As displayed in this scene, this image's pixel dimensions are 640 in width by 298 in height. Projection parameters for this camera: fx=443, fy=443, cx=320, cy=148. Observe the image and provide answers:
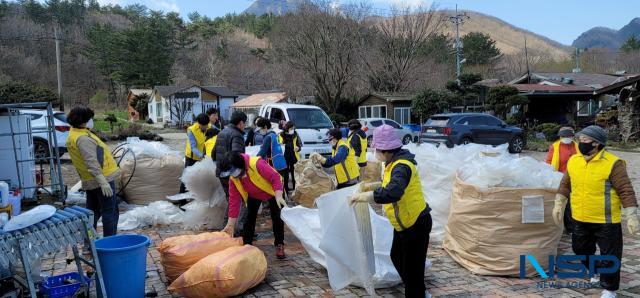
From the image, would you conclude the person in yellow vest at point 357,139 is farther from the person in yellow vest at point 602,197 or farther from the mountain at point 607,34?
the mountain at point 607,34

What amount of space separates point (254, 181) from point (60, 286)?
1.74m

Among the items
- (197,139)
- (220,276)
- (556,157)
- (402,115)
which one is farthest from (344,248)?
(402,115)

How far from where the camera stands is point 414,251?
3.18 m

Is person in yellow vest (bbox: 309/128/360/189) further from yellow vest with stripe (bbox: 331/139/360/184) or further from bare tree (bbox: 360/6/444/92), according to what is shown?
bare tree (bbox: 360/6/444/92)

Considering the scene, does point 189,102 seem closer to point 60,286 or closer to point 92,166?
point 92,166

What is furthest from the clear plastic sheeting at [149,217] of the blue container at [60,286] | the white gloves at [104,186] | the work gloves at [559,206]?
the work gloves at [559,206]

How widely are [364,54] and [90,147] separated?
28674 millimetres

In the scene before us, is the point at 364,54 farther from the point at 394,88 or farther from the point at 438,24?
the point at 438,24

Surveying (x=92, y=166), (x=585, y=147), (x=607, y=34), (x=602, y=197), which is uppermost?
(x=607, y=34)

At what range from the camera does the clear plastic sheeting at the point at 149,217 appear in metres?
5.92

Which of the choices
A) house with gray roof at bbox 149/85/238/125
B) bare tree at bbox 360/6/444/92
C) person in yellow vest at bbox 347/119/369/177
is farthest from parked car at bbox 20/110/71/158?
bare tree at bbox 360/6/444/92

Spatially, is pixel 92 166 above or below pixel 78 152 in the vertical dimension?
below

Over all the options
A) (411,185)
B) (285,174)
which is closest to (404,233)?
(411,185)

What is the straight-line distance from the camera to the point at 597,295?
3619 mm
